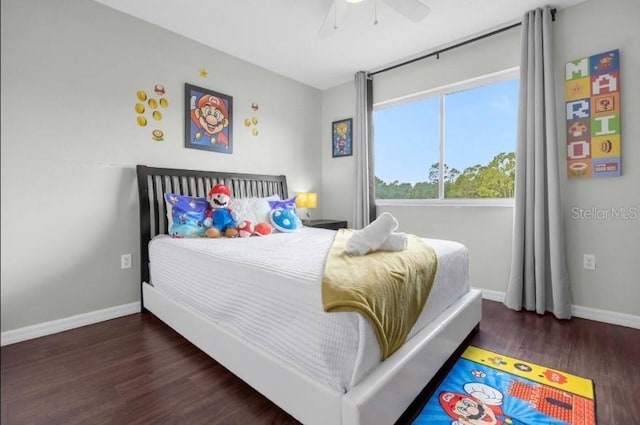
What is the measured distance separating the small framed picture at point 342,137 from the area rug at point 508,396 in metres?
2.84

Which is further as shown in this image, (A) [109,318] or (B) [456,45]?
(B) [456,45]

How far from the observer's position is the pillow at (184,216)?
2.52 metres

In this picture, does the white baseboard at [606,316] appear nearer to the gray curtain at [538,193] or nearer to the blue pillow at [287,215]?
the gray curtain at [538,193]

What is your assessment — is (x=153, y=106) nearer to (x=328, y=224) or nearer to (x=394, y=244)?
(x=328, y=224)

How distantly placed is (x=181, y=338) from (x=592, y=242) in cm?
313

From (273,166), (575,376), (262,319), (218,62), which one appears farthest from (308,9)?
(575,376)

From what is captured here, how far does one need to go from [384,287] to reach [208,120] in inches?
101

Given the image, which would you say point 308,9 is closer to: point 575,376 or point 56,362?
point 56,362

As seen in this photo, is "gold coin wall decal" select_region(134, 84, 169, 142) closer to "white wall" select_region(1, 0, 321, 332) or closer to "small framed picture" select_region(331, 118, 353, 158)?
"white wall" select_region(1, 0, 321, 332)

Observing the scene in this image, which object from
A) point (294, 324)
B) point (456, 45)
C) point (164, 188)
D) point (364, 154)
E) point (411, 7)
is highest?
point (456, 45)

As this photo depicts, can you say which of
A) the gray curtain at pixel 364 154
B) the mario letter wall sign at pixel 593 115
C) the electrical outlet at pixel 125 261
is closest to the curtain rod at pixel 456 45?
the gray curtain at pixel 364 154

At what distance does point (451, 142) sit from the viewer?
3.30m

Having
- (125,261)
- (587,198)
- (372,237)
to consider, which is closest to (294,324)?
(372,237)

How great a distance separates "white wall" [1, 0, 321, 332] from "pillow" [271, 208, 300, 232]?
794mm
